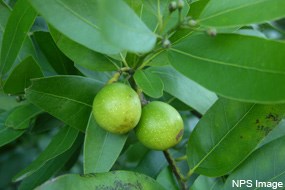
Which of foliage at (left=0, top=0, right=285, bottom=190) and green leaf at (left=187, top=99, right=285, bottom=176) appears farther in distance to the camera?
green leaf at (left=187, top=99, right=285, bottom=176)

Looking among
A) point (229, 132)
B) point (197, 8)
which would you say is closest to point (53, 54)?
point (197, 8)

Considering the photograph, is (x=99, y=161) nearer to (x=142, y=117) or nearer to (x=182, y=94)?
(x=142, y=117)

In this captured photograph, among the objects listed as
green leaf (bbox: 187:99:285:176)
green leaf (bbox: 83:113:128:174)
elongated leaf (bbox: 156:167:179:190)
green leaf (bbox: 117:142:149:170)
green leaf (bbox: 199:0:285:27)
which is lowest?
green leaf (bbox: 117:142:149:170)

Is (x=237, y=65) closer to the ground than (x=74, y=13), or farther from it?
closer to the ground

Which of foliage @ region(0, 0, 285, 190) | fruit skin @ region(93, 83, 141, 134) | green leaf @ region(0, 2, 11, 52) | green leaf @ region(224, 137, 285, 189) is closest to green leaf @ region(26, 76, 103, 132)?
foliage @ region(0, 0, 285, 190)

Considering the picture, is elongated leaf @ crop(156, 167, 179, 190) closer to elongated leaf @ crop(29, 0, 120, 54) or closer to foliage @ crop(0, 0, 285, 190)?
foliage @ crop(0, 0, 285, 190)

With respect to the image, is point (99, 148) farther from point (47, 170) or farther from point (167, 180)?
point (47, 170)

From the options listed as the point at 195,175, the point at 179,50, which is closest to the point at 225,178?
the point at 195,175
